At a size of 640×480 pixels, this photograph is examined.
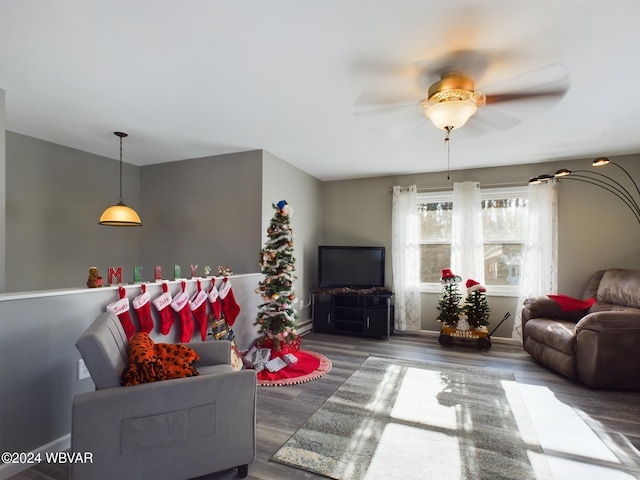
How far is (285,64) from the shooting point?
210 centimetres

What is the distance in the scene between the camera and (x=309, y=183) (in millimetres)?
5180

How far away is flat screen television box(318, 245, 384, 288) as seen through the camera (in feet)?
16.2

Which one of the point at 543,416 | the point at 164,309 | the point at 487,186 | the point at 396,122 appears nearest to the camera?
the point at 543,416

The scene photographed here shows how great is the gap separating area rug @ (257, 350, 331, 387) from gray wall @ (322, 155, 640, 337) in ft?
6.94

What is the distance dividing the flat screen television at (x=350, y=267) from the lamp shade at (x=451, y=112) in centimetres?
286

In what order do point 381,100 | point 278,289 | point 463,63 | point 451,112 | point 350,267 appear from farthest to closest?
point 350,267 → point 278,289 → point 381,100 → point 451,112 → point 463,63

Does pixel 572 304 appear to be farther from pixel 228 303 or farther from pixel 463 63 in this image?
pixel 228 303

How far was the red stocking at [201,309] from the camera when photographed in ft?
10.0

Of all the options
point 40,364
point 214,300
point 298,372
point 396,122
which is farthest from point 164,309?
point 396,122

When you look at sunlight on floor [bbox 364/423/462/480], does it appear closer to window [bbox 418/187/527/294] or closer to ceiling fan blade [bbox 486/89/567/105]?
ceiling fan blade [bbox 486/89/567/105]

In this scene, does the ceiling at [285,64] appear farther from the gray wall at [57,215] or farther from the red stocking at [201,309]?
the red stocking at [201,309]

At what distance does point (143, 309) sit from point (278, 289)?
1.35m

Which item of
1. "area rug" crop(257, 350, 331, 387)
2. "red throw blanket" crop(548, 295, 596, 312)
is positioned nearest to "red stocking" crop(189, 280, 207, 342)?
"area rug" crop(257, 350, 331, 387)

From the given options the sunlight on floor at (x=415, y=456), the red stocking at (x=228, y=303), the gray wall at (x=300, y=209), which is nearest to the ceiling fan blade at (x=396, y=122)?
the gray wall at (x=300, y=209)
